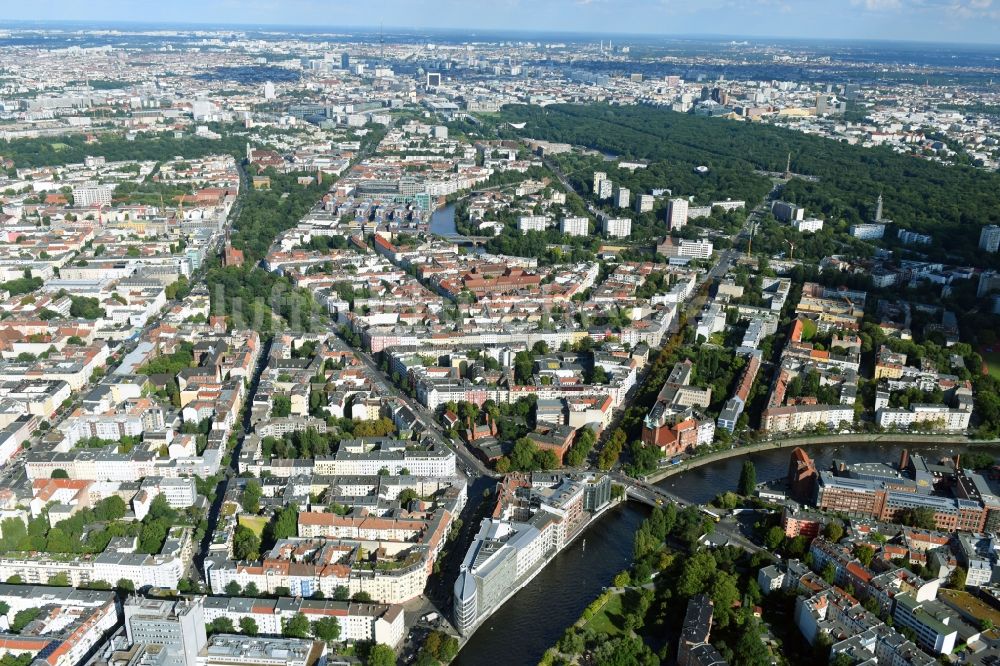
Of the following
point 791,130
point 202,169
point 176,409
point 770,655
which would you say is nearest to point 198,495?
point 176,409

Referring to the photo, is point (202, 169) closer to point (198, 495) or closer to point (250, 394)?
point (250, 394)

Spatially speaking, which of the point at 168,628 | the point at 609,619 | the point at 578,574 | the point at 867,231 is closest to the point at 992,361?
the point at 867,231

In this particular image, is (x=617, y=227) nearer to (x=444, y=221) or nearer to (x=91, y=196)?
(x=444, y=221)

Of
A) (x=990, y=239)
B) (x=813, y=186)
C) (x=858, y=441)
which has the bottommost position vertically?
(x=858, y=441)

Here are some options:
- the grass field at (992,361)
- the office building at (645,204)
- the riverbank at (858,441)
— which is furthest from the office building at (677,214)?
the riverbank at (858,441)

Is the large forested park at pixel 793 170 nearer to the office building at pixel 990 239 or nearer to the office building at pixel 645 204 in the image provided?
the office building at pixel 990 239
